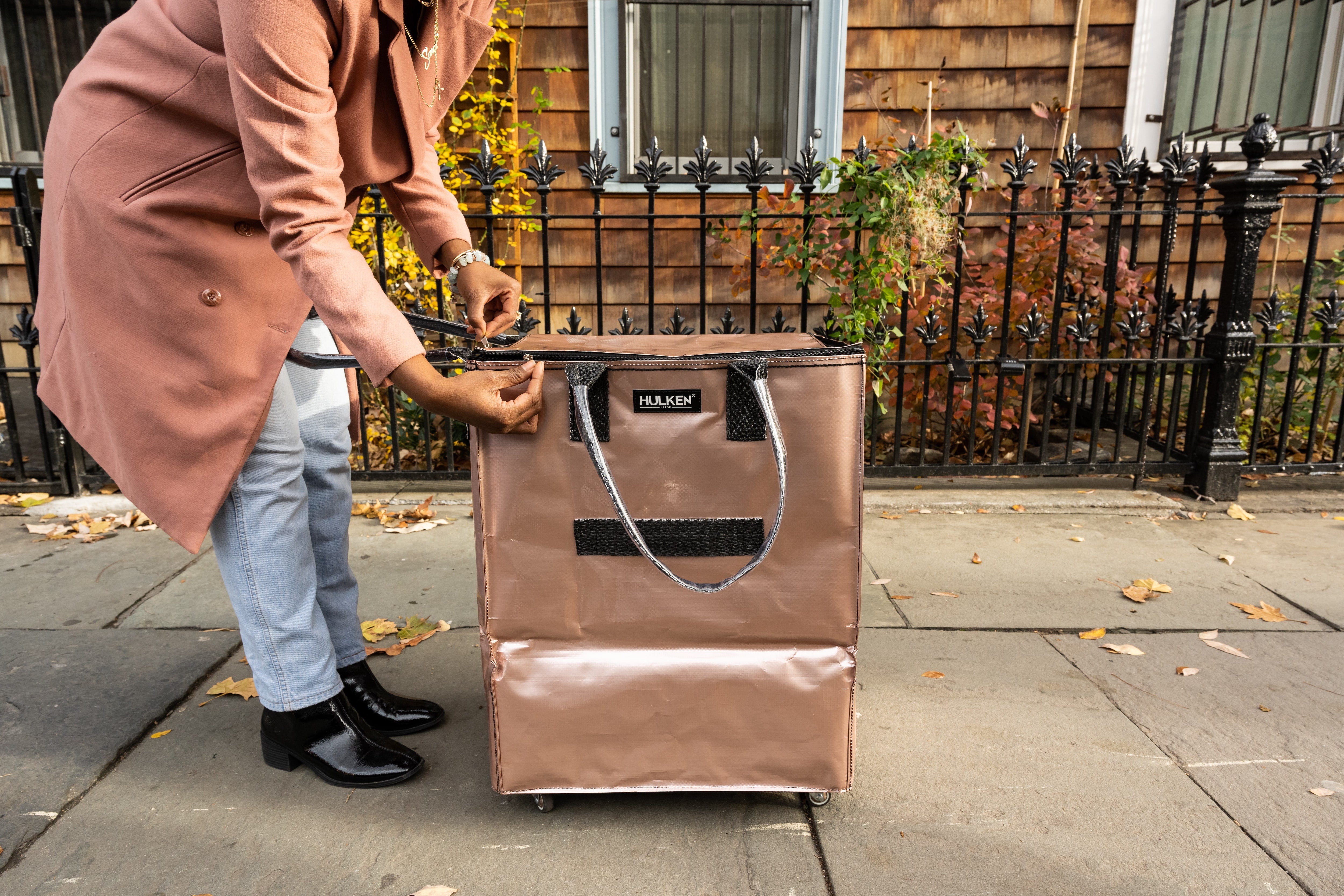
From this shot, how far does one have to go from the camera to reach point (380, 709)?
2.07 metres

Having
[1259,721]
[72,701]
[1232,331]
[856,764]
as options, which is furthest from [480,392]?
[1232,331]

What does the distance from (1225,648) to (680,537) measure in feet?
6.10

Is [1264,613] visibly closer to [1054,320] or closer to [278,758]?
[1054,320]

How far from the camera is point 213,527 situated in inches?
69.5

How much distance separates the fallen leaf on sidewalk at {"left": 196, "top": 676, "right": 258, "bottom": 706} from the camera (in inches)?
88.3

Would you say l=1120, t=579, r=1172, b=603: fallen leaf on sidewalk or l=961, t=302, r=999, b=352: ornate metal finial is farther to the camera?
l=961, t=302, r=999, b=352: ornate metal finial

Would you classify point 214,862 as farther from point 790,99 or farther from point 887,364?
point 790,99

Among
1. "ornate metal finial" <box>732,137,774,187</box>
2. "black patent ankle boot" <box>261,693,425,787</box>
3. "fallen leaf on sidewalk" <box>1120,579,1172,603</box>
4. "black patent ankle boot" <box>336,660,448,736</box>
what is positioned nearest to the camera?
"black patent ankle boot" <box>261,693,425,787</box>

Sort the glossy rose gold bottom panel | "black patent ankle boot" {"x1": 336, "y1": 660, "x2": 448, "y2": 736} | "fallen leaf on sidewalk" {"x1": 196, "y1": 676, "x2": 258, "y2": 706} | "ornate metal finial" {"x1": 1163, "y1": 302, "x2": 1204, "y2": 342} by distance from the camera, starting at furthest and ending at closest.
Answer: "ornate metal finial" {"x1": 1163, "y1": 302, "x2": 1204, "y2": 342} < "fallen leaf on sidewalk" {"x1": 196, "y1": 676, "x2": 258, "y2": 706} < "black patent ankle boot" {"x1": 336, "y1": 660, "x2": 448, "y2": 736} < the glossy rose gold bottom panel

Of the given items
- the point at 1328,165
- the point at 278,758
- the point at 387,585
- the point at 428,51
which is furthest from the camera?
the point at 1328,165

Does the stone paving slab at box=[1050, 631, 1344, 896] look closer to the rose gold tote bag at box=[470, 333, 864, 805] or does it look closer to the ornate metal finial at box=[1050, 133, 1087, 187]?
the rose gold tote bag at box=[470, 333, 864, 805]

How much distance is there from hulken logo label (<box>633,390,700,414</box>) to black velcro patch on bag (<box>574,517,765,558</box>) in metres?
0.20

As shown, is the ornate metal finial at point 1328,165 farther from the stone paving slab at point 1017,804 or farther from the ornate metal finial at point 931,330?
the stone paving slab at point 1017,804

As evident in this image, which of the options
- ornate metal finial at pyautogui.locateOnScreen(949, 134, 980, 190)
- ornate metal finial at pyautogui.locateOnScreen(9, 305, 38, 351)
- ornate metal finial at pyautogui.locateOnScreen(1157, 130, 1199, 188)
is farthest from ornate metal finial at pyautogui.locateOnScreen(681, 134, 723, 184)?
ornate metal finial at pyautogui.locateOnScreen(9, 305, 38, 351)
